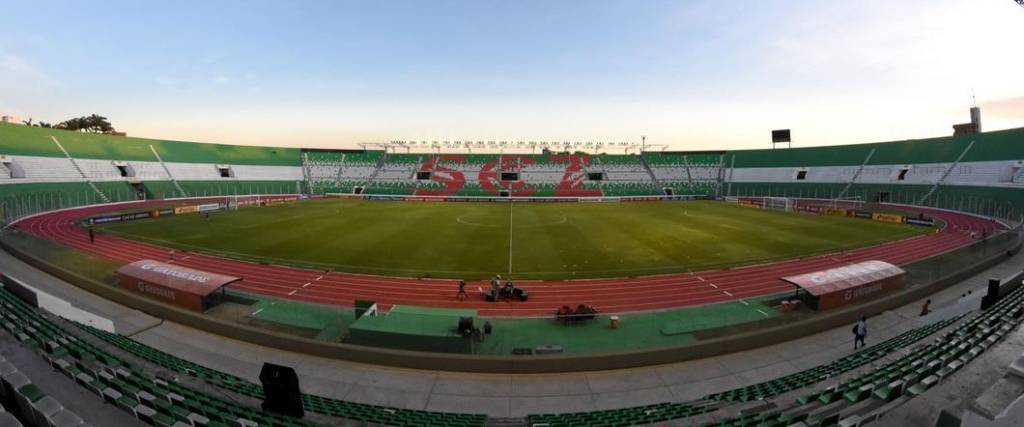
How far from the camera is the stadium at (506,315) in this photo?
271 inches

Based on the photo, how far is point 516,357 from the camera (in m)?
11.5

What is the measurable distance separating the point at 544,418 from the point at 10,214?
174 ft

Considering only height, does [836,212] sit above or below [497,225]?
above

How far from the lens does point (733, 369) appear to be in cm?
1164

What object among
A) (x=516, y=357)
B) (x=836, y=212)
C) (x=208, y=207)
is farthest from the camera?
(x=208, y=207)

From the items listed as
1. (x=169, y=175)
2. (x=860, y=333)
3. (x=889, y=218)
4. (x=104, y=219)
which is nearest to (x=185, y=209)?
(x=104, y=219)

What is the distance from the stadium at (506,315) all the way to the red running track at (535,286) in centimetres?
16

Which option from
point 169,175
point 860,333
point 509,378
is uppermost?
point 169,175

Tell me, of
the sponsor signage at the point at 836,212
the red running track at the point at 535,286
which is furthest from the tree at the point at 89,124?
the sponsor signage at the point at 836,212

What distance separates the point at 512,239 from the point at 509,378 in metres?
20.0

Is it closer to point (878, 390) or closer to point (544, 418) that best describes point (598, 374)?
point (544, 418)

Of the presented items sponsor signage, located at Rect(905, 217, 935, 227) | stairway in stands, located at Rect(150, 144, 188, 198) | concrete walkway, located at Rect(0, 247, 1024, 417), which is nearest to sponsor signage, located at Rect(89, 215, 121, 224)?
stairway in stands, located at Rect(150, 144, 188, 198)

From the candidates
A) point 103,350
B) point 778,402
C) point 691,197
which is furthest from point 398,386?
point 691,197

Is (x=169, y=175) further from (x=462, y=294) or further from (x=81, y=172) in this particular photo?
(x=462, y=294)
